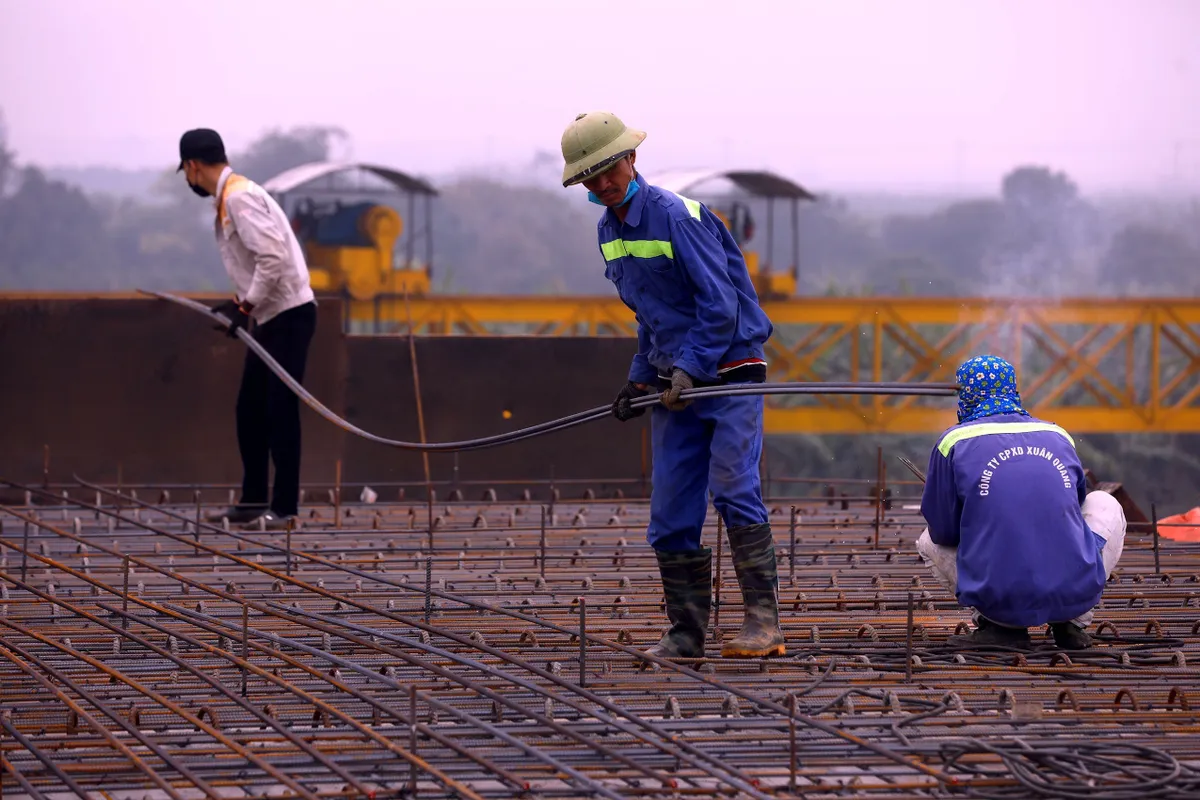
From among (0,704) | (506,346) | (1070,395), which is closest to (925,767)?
(0,704)

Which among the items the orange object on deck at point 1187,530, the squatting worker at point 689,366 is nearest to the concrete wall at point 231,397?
the orange object on deck at point 1187,530

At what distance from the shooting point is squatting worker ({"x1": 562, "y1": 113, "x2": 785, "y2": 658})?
12.2ft

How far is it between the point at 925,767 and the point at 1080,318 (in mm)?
11870

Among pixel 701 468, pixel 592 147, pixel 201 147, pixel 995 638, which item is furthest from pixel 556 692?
pixel 201 147

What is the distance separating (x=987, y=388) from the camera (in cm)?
375

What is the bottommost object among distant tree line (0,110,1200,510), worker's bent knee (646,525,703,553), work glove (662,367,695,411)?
worker's bent knee (646,525,703,553)

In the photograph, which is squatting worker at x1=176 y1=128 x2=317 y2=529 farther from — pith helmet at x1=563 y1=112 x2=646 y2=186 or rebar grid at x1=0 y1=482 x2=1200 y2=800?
pith helmet at x1=563 y1=112 x2=646 y2=186

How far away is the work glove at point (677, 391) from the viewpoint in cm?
369

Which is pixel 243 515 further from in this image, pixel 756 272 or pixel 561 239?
pixel 561 239

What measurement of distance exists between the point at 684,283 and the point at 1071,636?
1362 mm

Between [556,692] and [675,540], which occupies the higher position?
[675,540]

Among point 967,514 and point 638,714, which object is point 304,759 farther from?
point 967,514

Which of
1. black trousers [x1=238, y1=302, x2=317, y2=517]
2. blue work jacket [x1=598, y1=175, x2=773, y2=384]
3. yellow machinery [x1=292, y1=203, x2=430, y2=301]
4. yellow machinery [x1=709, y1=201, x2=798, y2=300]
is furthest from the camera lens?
yellow machinery [x1=292, y1=203, x2=430, y2=301]

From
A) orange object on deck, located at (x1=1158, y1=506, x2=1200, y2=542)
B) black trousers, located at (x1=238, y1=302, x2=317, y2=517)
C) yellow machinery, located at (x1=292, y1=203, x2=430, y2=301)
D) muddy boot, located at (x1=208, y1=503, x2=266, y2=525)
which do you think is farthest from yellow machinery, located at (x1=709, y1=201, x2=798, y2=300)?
muddy boot, located at (x1=208, y1=503, x2=266, y2=525)
